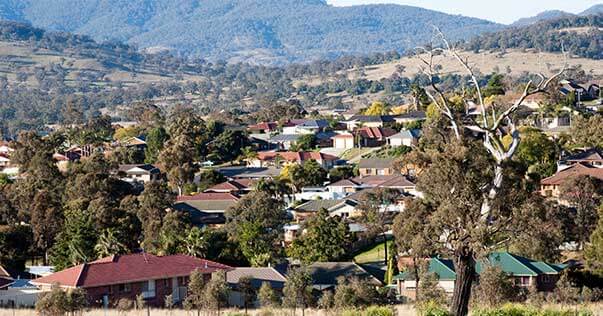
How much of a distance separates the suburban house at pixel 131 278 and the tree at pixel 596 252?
34.1 feet

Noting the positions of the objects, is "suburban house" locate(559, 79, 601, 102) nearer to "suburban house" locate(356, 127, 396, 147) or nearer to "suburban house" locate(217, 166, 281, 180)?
"suburban house" locate(356, 127, 396, 147)

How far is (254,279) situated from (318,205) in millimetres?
15763

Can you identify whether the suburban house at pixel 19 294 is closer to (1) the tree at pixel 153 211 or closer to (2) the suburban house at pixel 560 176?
(1) the tree at pixel 153 211

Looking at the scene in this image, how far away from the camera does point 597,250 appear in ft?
96.8

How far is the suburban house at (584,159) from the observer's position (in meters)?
47.9

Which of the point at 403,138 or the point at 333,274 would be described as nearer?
the point at 333,274

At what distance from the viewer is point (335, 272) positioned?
1293 inches

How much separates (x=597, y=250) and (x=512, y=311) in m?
14.3

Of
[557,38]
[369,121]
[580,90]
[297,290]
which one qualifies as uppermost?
[557,38]

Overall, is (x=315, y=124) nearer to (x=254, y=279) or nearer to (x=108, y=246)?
(x=108, y=246)

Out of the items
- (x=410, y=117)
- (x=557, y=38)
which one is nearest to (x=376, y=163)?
(x=410, y=117)

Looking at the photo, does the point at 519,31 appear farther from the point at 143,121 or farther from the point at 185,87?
the point at 143,121

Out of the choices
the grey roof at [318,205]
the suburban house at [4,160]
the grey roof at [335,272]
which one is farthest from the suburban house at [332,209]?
the suburban house at [4,160]

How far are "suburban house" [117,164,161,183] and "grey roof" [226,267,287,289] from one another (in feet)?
85.6
